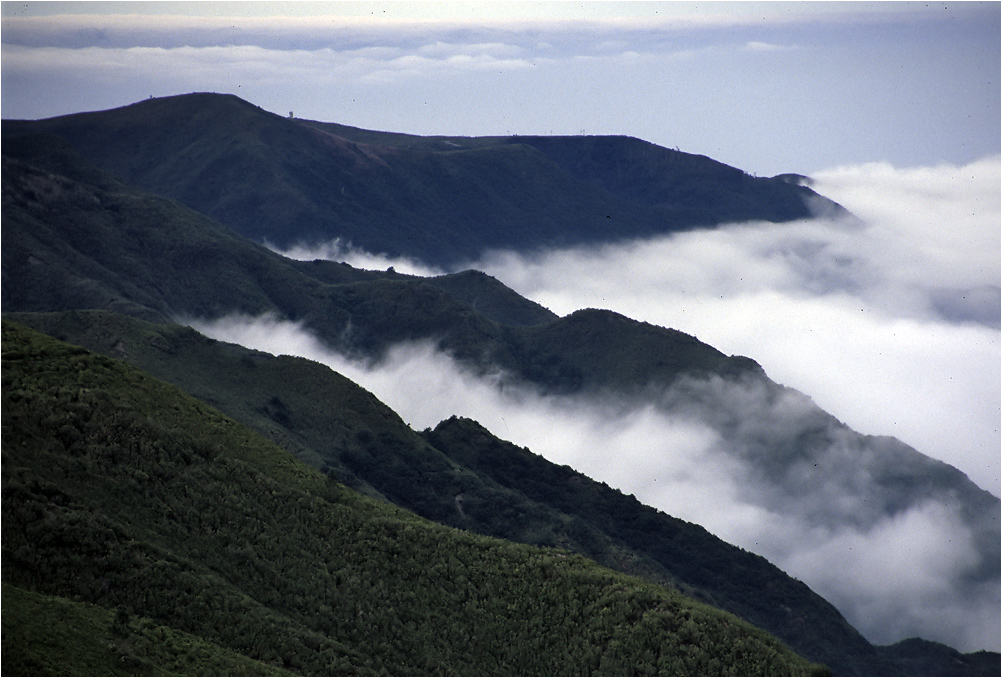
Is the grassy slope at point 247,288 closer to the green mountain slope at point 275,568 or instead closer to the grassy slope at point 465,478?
the grassy slope at point 465,478

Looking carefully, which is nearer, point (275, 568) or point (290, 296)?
point (275, 568)

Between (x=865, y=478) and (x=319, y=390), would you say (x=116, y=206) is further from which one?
(x=865, y=478)

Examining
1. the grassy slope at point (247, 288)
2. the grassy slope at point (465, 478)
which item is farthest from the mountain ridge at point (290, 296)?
the grassy slope at point (465, 478)

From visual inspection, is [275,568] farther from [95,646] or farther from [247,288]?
[247,288]

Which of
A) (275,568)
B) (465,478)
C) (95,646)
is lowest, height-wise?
(95,646)

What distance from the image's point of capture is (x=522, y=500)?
3056 inches

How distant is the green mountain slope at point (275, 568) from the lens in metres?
34.9

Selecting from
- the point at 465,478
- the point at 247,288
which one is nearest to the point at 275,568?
the point at 465,478

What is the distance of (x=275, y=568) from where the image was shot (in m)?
39.8

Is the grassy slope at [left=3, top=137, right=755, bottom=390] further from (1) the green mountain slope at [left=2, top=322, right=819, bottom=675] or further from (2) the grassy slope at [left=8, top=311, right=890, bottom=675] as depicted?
(1) the green mountain slope at [left=2, top=322, right=819, bottom=675]

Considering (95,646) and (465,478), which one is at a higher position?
(465,478)

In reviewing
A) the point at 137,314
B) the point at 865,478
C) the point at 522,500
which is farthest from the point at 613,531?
the point at 865,478

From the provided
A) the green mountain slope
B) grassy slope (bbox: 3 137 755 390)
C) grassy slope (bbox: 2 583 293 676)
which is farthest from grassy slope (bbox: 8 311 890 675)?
grassy slope (bbox: 3 137 755 390)

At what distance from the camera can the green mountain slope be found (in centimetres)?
3494
